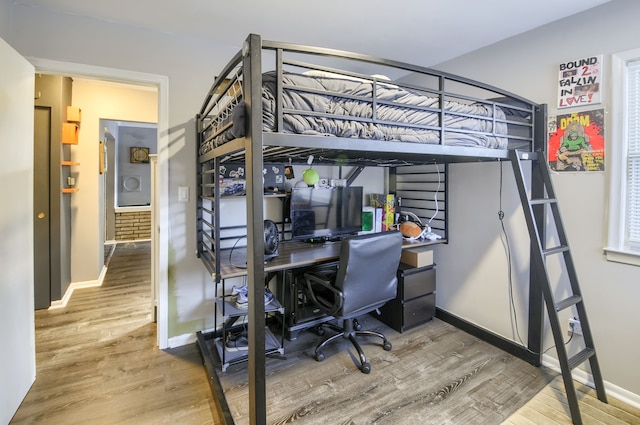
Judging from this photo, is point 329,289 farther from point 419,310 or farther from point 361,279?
point 419,310

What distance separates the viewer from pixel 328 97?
1.41m


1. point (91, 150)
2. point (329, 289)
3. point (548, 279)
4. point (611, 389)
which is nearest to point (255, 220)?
point (329, 289)

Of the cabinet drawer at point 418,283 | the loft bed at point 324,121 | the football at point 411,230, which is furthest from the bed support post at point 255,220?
the football at point 411,230

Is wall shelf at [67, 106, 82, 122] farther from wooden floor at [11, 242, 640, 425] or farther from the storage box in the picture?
the storage box

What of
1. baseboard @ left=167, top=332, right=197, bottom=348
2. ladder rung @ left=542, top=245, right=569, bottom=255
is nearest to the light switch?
baseboard @ left=167, top=332, right=197, bottom=348

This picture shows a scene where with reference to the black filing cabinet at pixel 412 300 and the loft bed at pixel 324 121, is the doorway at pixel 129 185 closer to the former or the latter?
the loft bed at pixel 324 121

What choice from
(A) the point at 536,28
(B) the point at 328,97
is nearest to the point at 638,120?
(A) the point at 536,28

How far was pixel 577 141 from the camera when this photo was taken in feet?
6.66

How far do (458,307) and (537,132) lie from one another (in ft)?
5.25

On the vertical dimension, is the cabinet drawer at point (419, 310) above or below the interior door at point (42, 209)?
below

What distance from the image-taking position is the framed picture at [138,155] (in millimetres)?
6645

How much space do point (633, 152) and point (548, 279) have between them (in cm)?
89

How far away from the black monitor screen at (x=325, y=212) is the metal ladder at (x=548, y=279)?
1.36 metres

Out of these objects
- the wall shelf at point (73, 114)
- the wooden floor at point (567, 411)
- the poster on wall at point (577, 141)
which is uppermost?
the wall shelf at point (73, 114)
